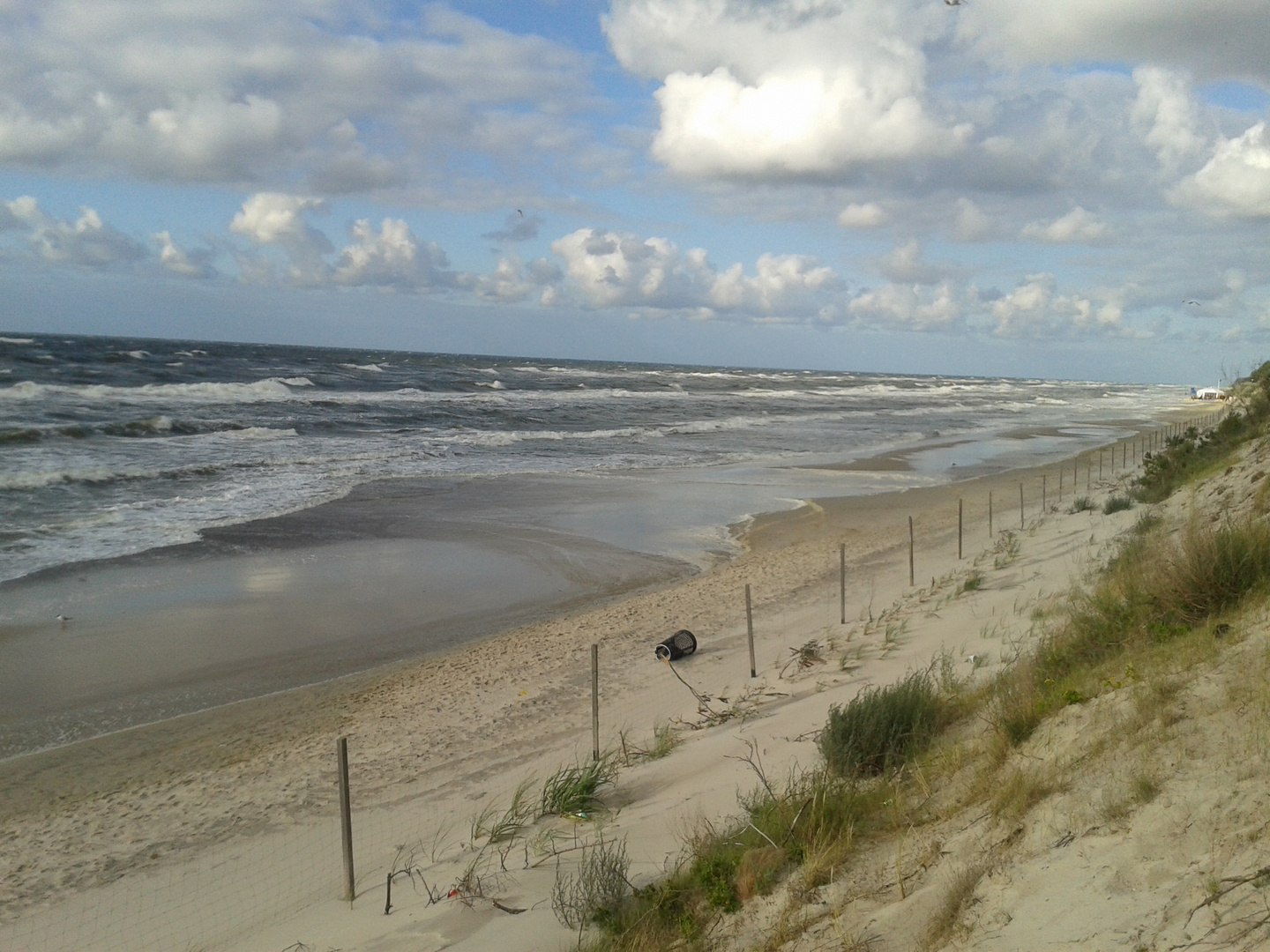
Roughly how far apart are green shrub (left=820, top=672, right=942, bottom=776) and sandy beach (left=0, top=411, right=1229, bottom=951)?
74cm

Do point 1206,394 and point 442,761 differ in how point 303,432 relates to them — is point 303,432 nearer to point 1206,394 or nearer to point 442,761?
point 442,761

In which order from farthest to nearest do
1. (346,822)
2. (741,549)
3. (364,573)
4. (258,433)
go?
(258,433) < (741,549) < (364,573) < (346,822)

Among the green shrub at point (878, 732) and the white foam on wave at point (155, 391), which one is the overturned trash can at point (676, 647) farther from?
the white foam on wave at point (155, 391)

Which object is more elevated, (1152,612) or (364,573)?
(1152,612)

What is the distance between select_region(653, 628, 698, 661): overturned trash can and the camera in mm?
10961

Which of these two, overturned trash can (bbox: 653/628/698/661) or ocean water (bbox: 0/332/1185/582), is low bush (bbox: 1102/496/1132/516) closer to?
overturned trash can (bbox: 653/628/698/661)

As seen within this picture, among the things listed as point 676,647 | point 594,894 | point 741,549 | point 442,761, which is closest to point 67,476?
point 741,549

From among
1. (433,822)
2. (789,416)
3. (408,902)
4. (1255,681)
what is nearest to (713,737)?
(433,822)

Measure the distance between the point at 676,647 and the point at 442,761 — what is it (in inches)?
138

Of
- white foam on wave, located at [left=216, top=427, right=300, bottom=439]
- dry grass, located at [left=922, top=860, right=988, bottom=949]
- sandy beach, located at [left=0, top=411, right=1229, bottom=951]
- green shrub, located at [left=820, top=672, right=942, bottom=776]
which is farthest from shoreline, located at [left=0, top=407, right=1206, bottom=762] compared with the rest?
white foam on wave, located at [left=216, top=427, right=300, bottom=439]

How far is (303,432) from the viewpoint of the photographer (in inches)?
1437

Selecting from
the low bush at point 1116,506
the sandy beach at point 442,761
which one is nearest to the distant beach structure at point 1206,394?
the low bush at point 1116,506

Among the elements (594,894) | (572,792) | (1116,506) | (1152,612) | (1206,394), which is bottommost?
(572,792)

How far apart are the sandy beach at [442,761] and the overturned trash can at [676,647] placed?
16cm
